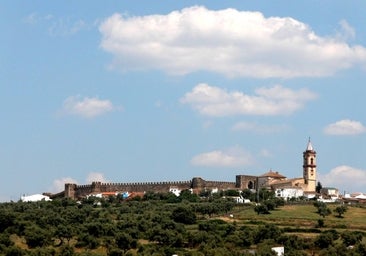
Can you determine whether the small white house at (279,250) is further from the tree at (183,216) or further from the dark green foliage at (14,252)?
the tree at (183,216)

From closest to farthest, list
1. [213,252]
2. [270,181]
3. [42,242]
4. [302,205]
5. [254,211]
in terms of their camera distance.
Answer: [213,252] < [42,242] < [254,211] < [302,205] < [270,181]

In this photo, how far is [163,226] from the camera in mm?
68375

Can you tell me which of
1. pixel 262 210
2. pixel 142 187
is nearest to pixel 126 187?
pixel 142 187

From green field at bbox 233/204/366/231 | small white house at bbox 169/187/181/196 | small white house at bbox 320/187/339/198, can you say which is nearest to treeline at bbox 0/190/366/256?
green field at bbox 233/204/366/231

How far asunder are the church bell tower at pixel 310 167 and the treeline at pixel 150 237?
3599cm

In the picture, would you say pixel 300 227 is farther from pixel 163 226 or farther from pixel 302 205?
pixel 302 205

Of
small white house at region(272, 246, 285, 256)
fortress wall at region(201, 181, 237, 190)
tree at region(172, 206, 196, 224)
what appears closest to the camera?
small white house at region(272, 246, 285, 256)

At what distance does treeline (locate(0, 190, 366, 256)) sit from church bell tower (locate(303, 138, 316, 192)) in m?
36.0

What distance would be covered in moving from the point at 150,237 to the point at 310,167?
54.8m

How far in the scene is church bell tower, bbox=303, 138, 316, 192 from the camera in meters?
115

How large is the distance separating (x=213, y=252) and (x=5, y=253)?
14.1 metres


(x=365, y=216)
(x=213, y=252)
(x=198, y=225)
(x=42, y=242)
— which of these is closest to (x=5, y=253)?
(x=42, y=242)

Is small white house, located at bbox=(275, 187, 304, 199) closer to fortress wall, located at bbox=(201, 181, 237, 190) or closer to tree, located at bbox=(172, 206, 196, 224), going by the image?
fortress wall, located at bbox=(201, 181, 237, 190)

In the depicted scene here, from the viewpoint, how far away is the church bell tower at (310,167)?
115 metres
